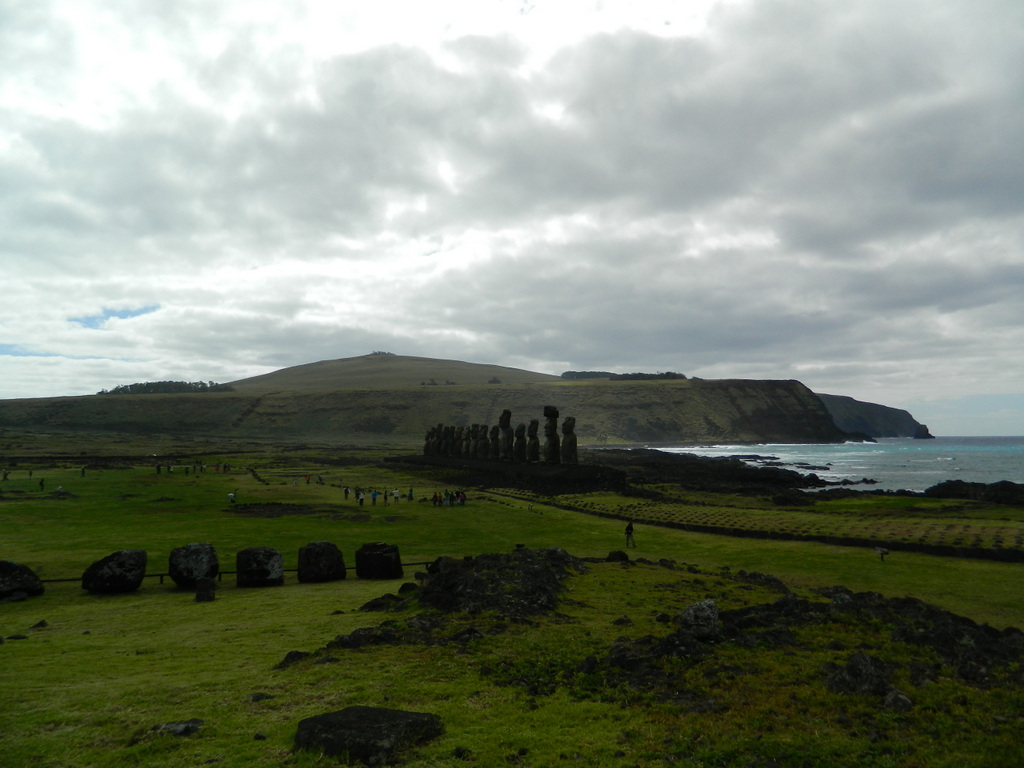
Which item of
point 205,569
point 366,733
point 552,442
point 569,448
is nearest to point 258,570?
point 205,569

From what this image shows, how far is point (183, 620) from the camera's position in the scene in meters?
13.7

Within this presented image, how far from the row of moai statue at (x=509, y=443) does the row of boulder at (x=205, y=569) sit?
29.8 meters

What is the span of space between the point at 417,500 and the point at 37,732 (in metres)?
31.6

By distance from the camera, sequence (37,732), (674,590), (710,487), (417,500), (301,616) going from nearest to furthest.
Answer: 1. (37,732)
2. (301,616)
3. (674,590)
4. (417,500)
5. (710,487)

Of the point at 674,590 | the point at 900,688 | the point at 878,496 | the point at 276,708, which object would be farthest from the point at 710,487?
the point at 276,708

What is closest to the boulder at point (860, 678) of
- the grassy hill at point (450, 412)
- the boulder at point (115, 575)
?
the boulder at point (115, 575)

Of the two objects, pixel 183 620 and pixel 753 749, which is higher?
pixel 753 749

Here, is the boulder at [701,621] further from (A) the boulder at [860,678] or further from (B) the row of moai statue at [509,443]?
(B) the row of moai statue at [509,443]

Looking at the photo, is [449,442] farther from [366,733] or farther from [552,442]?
[366,733]

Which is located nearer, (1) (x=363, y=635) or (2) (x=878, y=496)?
(1) (x=363, y=635)

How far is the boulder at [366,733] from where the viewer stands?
21.2ft

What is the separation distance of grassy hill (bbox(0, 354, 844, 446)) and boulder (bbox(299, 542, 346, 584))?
123 meters

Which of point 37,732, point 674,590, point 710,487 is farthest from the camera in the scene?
point 710,487

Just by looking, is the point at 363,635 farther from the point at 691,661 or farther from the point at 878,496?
the point at 878,496
